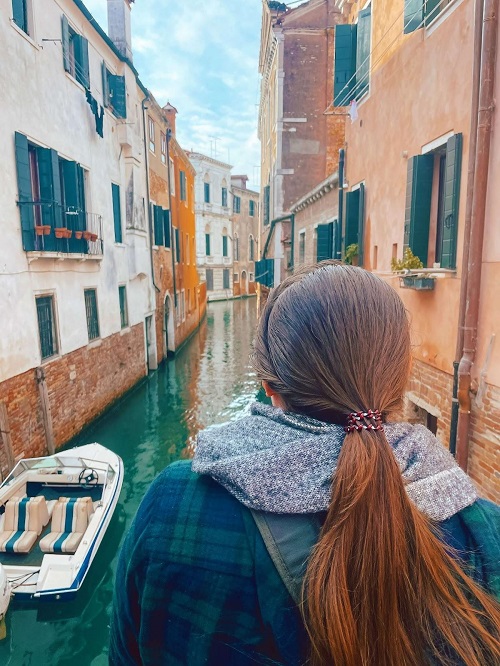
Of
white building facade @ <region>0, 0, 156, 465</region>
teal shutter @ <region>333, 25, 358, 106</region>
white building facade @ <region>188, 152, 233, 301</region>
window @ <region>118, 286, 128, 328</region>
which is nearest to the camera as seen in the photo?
white building facade @ <region>0, 0, 156, 465</region>

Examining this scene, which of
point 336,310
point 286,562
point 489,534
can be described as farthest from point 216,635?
point 336,310

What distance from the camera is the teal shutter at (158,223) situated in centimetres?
1493

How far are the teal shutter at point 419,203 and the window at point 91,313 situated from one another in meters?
7.09

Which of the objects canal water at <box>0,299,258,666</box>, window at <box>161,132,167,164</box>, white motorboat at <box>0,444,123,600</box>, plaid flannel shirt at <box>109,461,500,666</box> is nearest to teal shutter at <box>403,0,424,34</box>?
plaid flannel shirt at <box>109,461,500,666</box>

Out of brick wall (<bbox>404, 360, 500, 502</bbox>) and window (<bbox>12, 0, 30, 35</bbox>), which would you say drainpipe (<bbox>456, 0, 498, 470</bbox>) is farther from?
window (<bbox>12, 0, 30, 35</bbox>)

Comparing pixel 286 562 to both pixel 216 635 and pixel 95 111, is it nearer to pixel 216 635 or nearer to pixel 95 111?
pixel 216 635

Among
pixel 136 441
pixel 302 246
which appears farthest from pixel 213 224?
pixel 136 441

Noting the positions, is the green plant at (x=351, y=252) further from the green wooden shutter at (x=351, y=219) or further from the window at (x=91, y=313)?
the window at (x=91, y=313)

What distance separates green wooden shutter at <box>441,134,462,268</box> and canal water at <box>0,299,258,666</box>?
549 cm

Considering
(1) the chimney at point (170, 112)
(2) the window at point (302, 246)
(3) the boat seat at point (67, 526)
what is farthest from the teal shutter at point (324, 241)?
(1) the chimney at point (170, 112)

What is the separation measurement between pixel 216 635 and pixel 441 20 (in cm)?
577

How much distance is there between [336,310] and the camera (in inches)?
33.8

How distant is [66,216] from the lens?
8703 mm

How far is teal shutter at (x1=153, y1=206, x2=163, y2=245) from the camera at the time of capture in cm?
1493
